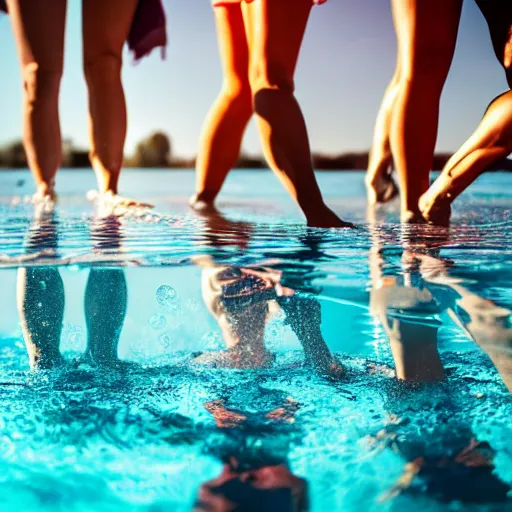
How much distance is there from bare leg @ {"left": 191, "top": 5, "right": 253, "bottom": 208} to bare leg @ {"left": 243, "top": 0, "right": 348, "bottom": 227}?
34 cm

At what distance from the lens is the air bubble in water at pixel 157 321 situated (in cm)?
89

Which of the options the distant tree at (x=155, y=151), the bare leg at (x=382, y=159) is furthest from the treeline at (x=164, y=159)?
the bare leg at (x=382, y=159)

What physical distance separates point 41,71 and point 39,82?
0.09 ft

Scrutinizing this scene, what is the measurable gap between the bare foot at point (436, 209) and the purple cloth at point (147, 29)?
87 cm

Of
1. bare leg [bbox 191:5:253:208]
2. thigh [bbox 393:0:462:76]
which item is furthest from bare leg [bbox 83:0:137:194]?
thigh [bbox 393:0:462:76]

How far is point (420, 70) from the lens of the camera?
1210mm

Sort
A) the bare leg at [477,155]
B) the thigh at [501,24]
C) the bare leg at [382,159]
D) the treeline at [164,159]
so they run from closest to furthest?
the bare leg at [477,155]
the thigh at [501,24]
the bare leg at [382,159]
the treeline at [164,159]

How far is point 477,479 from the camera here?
49 cm

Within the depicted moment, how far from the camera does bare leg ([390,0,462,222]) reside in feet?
3.94

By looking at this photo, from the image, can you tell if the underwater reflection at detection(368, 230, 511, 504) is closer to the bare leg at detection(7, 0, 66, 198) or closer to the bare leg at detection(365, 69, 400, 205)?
the bare leg at detection(365, 69, 400, 205)

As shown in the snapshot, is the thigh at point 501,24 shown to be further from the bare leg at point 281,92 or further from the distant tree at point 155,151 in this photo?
the distant tree at point 155,151

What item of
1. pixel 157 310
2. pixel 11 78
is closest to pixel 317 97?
pixel 11 78

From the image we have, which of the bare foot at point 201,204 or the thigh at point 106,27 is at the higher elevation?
the thigh at point 106,27

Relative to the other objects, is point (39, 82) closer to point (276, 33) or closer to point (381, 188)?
point (276, 33)
